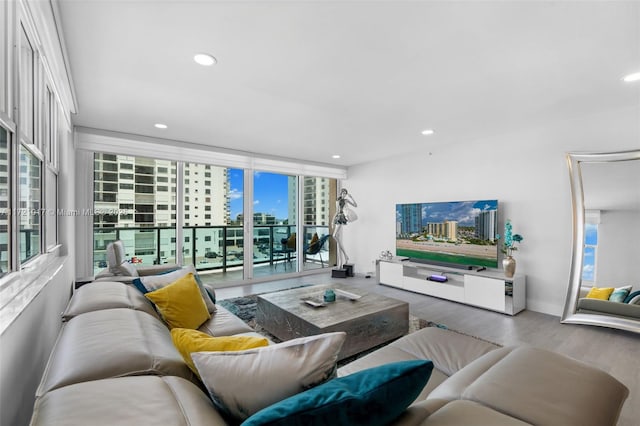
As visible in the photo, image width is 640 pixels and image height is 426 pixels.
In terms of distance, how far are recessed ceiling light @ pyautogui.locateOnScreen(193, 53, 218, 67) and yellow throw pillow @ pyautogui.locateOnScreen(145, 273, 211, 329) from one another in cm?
165

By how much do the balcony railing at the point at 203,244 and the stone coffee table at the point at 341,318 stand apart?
2.43 m

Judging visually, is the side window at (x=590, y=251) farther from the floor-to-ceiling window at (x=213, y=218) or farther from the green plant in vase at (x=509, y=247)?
the floor-to-ceiling window at (x=213, y=218)

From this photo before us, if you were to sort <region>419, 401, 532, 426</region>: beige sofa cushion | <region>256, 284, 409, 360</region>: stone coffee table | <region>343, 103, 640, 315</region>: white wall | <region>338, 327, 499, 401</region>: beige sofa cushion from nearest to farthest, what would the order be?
<region>419, 401, 532, 426</region>: beige sofa cushion → <region>338, 327, 499, 401</region>: beige sofa cushion → <region>256, 284, 409, 360</region>: stone coffee table → <region>343, 103, 640, 315</region>: white wall

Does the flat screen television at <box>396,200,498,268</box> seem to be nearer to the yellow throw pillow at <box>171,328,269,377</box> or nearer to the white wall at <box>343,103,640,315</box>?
the white wall at <box>343,103,640,315</box>

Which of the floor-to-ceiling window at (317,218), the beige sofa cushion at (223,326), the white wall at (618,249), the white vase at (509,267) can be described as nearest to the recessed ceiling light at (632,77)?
the white wall at (618,249)

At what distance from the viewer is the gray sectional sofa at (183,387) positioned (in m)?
0.76

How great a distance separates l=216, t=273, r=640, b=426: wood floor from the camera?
2.29 metres

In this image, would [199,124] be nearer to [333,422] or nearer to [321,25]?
[321,25]

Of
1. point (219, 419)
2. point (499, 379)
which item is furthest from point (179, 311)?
point (499, 379)

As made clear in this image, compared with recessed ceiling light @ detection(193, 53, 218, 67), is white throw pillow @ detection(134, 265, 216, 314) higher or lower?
lower

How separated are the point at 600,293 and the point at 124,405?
429 centimetres

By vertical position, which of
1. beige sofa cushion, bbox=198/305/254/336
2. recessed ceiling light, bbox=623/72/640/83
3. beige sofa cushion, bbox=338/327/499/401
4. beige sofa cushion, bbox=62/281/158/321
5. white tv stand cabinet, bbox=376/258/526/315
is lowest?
white tv stand cabinet, bbox=376/258/526/315

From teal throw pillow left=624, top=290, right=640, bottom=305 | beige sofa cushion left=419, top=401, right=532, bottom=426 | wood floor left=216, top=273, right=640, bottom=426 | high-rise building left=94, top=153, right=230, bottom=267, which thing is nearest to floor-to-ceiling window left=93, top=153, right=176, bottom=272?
high-rise building left=94, top=153, right=230, bottom=267

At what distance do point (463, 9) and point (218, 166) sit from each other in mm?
4231
